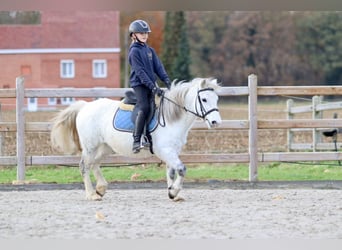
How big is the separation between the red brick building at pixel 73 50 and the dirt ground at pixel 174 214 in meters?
25.4

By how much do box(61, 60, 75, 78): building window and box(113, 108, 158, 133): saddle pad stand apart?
2999 cm

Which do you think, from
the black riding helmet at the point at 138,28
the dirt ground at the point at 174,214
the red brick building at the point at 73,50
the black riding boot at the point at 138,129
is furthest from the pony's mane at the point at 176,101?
the red brick building at the point at 73,50

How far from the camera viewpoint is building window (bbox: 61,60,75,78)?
38531mm

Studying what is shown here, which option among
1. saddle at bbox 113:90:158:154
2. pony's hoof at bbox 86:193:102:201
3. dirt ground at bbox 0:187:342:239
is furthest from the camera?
pony's hoof at bbox 86:193:102:201

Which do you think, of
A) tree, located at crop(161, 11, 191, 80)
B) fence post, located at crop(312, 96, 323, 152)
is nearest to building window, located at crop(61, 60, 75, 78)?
tree, located at crop(161, 11, 191, 80)

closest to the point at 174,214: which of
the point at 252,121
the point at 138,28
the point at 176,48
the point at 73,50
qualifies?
the point at 138,28

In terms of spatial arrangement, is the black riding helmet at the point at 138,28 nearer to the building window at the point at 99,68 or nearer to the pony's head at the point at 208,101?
the pony's head at the point at 208,101

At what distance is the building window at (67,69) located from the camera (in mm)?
38531

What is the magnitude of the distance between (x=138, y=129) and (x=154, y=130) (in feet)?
0.70

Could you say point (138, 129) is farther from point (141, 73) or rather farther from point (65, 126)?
point (65, 126)

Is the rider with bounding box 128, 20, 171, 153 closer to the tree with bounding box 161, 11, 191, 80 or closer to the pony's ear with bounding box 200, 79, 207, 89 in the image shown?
the pony's ear with bounding box 200, 79, 207, 89

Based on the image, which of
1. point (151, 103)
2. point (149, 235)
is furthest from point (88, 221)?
point (151, 103)

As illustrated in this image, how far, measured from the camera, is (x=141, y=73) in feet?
27.5

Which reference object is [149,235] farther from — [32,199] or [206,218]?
[32,199]
